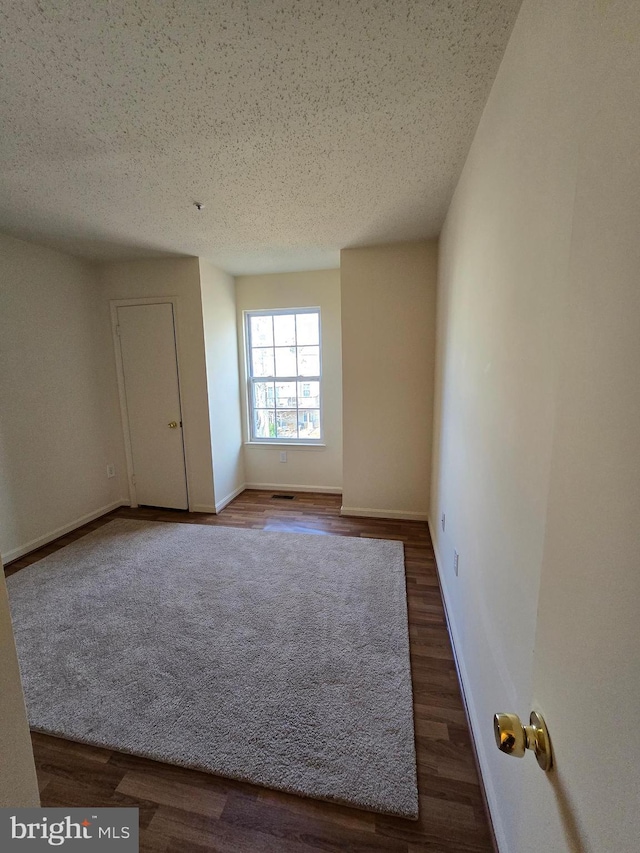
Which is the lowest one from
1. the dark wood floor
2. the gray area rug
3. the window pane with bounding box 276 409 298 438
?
the dark wood floor

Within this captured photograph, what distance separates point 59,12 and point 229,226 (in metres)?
1.54

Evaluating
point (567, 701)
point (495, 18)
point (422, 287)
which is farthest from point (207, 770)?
point (422, 287)

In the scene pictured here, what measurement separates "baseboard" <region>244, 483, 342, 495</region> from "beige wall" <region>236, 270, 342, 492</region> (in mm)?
12

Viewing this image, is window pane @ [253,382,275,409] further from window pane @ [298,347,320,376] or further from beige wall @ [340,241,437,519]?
beige wall @ [340,241,437,519]

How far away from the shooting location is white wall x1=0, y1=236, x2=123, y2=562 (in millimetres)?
2699

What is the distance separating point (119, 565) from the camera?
2.57 m

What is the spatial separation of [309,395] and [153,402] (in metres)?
1.72

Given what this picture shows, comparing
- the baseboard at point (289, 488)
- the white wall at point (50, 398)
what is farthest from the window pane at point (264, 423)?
the white wall at point (50, 398)

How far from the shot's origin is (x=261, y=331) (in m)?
4.06

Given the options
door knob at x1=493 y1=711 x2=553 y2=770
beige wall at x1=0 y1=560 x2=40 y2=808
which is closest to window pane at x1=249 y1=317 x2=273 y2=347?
beige wall at x1=0 y1=560 x2=40 y2=808

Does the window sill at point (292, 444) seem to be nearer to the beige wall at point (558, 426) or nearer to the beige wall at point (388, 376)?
the beige wall at point (388, 376)

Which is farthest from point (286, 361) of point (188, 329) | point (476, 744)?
point (476, 744)

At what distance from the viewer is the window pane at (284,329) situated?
396cm

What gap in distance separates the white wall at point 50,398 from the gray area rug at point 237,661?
0.57m
